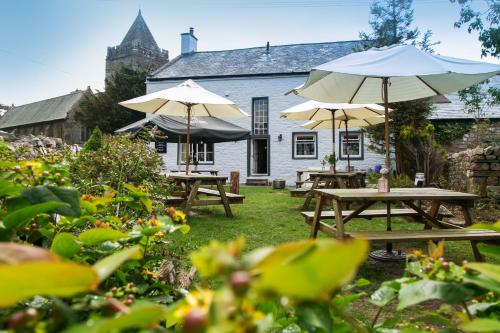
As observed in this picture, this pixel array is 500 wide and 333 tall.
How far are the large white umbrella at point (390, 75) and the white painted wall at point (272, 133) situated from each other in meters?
14.2

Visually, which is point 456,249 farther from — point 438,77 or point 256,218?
point 256,218

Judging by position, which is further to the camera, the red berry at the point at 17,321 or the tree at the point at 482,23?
the tree at the point at 482,23

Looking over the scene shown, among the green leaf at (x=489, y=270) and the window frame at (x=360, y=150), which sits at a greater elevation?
the window frame at (x=360, y=150)

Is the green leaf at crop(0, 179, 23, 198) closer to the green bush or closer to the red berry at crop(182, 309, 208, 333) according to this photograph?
the red berry at crop(182, 309, 208, 333)

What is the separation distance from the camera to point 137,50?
36.2 m

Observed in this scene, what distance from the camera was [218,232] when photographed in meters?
5.86

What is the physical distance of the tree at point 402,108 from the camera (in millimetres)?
11939

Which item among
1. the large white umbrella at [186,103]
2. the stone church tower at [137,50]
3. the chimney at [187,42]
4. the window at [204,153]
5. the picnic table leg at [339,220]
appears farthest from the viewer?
the stone church tower at [137,50]

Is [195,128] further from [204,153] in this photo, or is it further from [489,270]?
[204,153]

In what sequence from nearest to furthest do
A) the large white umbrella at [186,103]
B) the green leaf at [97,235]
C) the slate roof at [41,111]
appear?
the green leaf at [97,235] < the large white umbrella at [186,103] < the slate roof at [41,111]

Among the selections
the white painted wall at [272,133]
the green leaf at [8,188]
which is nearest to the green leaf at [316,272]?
the green leaf at [8,188]

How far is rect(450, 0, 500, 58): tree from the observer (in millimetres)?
8766

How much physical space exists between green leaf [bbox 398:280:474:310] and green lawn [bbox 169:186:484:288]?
2817 millimetres

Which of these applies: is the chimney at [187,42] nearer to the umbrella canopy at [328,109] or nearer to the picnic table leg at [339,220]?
the umbrella canopy at [328,109]
